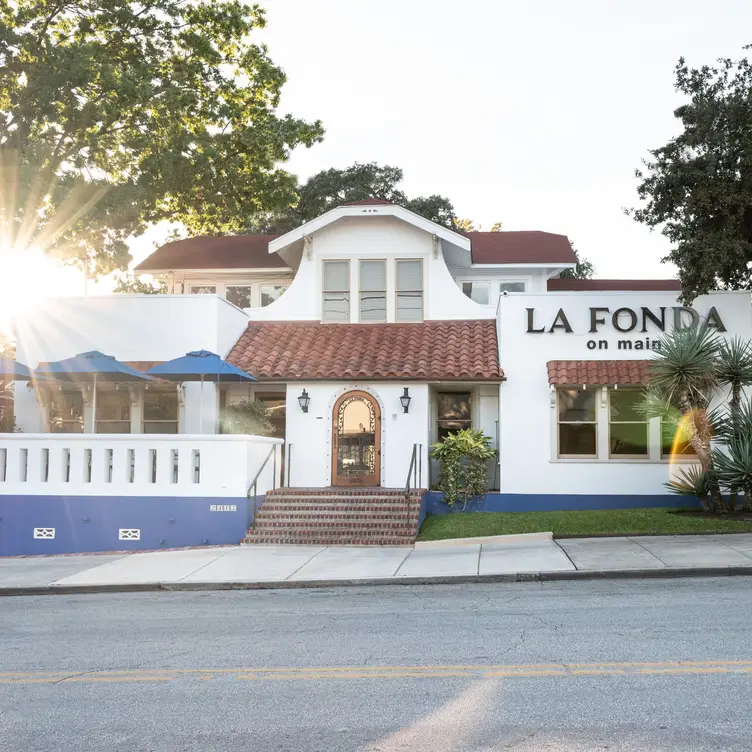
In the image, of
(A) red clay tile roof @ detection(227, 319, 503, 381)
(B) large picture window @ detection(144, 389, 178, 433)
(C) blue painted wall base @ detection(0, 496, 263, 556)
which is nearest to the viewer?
(C) blue painted wall base @ detection(0, 496, 263, 556)

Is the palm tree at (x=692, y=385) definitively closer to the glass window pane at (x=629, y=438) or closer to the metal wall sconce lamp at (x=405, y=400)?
the glass window pane at (x=629, y=438)

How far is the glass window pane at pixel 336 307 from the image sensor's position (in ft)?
80.5

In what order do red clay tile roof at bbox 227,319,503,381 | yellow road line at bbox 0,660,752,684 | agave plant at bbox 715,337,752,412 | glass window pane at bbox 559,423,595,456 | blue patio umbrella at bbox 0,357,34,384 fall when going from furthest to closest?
red clay tile roof at bbox 227,319,503,381 < glass window pane at bbox 559,423,595,456 < blue patio umbrella at bbox 0,357,34,384 < agave plant at bbox 715,337,752,412 < yellow road line at bbox 0,660,752,684

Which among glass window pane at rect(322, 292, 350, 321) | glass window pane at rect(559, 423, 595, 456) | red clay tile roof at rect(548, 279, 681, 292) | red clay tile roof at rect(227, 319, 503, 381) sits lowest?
glass window pane at rect(559, 423, 595, 456)

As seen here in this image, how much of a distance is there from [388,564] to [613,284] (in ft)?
52.2

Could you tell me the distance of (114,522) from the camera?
18.6 metres

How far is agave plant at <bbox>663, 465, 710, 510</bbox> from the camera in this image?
18578 millimetres

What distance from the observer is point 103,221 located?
90.3ft

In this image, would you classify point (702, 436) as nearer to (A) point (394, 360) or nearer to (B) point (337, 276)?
(A) point (394, 360)

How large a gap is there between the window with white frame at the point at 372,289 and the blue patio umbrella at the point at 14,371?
837 cm

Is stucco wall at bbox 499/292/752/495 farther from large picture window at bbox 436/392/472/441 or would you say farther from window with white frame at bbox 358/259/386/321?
window with white frame at bbox 358/259/386/321

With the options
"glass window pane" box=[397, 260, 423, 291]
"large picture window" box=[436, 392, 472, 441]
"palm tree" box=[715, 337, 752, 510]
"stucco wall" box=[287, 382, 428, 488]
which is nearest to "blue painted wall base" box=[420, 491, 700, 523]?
"stucco wall" box=[287, 382, 428, 488]

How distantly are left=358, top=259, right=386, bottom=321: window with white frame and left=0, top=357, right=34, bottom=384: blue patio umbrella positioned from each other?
837cm

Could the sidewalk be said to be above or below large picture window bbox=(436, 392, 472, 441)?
below
